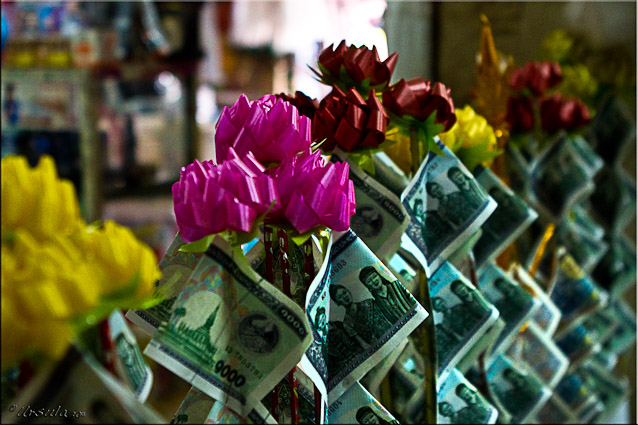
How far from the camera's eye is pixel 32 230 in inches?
13.1

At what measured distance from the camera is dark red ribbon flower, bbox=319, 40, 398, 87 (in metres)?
0.61

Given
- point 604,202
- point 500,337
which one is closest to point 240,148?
point 500,337

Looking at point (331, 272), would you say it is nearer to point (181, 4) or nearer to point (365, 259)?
point (365, 259)

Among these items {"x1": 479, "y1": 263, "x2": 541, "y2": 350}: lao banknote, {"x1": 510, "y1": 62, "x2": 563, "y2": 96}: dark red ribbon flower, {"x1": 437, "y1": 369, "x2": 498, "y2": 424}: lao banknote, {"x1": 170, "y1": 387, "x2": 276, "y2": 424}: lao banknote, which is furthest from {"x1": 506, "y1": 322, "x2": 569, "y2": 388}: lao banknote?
{"x1": 170, "y1": 387, "x2": 276, "y2": 424}: lao banknote

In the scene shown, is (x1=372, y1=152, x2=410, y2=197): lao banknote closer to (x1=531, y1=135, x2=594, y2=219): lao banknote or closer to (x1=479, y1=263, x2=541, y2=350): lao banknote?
(x1=479, y1=263, x2=541, y2=350): lao banknote

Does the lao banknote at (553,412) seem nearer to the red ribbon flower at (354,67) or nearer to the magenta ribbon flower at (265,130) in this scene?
the red ribbon flower at (354,67)

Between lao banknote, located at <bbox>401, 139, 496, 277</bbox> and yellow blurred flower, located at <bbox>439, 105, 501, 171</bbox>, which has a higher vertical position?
yellow blurred flower, located at <bbox>439, 105, 501, 171</bbox>

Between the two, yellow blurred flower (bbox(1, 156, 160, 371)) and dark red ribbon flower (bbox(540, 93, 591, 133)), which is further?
dark red ribbon flower (bbox(540, 93, 591, 133))

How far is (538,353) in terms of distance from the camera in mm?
969

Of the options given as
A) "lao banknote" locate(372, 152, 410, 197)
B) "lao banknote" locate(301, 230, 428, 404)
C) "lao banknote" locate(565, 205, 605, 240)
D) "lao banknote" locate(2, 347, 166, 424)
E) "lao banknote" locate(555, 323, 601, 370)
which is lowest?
"lao banknote" locate(555, 323, 601, 370)

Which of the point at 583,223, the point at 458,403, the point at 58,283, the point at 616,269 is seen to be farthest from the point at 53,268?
the point at 616,269

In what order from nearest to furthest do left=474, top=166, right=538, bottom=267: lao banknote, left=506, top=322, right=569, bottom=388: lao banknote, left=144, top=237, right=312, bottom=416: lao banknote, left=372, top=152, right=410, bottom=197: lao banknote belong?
left=144, top=237, right=312, bottom=416: lao banknote
left=372, top=152, right=410, bottom=197: lao banknote
left=474, top=166, right=538, bottom=267: lao banknote
left=506, top=322, right=569, bottom=388: lao banknote

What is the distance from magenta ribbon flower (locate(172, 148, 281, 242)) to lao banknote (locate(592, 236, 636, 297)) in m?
1.18

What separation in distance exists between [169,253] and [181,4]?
252 cm
